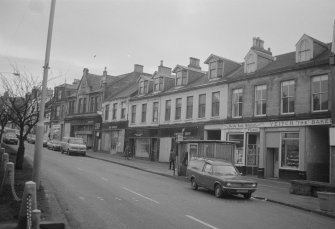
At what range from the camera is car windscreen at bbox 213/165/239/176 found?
18561mm

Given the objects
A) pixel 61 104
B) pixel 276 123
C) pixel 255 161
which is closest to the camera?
pixel 276 123

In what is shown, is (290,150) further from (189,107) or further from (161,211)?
(161,211)

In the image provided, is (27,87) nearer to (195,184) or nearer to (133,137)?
(195,184)

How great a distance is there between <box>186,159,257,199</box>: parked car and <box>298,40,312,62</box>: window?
11.9 meters

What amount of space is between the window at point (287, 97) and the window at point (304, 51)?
1.82 metres

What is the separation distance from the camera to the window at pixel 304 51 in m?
27.1

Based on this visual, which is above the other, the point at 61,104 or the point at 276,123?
the point at 61,104

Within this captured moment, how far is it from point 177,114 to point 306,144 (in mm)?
16050

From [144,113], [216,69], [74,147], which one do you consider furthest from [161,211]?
[144,113]

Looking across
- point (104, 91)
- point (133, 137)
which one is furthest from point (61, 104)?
point (133, 137)

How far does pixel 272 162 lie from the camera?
95.3 ft

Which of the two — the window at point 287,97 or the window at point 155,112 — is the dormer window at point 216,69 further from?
the window at point 155,112

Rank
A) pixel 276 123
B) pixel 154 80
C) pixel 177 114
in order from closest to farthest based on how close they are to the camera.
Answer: pixel 276 123 → pixel 177 114 → pixel 154 80

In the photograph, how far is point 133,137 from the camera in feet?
152
